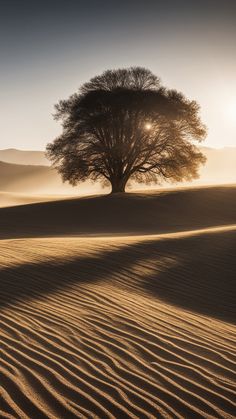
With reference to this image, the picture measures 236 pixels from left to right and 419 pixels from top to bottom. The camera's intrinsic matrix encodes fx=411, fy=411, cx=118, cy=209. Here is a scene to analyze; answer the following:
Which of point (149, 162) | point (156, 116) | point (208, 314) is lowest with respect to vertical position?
point (208, 314)

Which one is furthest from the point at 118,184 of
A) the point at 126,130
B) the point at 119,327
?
the point at 119,327

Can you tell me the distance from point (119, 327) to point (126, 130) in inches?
856

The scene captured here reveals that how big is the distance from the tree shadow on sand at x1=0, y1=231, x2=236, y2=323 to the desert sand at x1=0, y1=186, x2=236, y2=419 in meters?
0.02

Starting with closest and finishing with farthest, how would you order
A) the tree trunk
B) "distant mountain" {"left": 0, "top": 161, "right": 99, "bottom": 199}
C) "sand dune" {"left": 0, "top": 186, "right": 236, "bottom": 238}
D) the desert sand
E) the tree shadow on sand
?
1. the desert sand
2. the tree shadow on sand
3. "sand dune" {"left": 0, "top": 186, "right": 236, "bottom": 238}
4. the tree trunk
5. "distant mountain" {"left": 0, "top": 161, "right": 99, "bottom": 199}

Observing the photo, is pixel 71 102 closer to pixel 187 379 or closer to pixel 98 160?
pixel 98 160

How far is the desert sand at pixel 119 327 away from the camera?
147 inches

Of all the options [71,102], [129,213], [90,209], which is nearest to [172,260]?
[129,213]

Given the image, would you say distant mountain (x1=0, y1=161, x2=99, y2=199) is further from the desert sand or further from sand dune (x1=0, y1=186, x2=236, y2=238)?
the desert sand

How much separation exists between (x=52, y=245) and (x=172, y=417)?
813 centimetres

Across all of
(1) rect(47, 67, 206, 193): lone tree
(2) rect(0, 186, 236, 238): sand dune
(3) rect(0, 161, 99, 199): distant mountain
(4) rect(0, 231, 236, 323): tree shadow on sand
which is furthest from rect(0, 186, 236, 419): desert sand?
(3) rect(0, 161, 99, 199): distant mountain

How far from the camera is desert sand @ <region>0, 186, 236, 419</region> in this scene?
12.3ft

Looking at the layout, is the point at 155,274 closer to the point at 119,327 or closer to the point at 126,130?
the point at 119,327

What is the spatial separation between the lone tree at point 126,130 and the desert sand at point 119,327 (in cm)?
1490

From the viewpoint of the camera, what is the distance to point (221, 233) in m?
12.2
